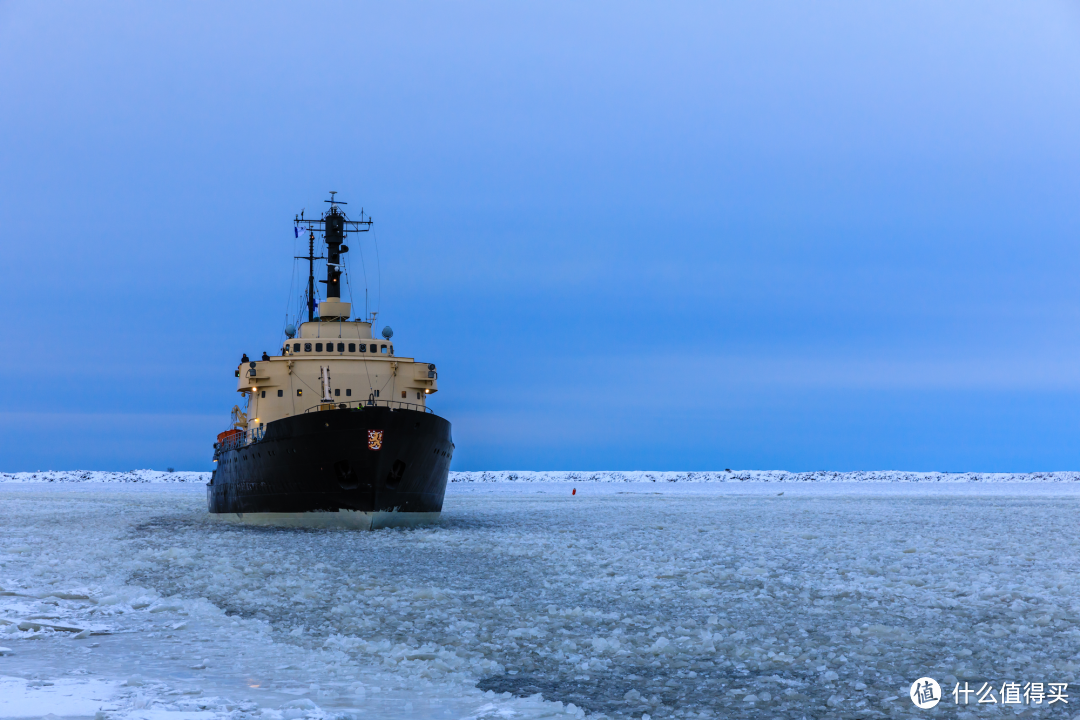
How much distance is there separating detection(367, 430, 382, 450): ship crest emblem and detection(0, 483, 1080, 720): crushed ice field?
4.59m

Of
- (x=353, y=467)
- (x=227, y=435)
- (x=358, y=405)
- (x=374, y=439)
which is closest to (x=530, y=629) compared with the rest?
(x=374, y=439)

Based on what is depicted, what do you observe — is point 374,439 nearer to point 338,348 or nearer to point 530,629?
point 338,348

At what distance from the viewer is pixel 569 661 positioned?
27.7 feet

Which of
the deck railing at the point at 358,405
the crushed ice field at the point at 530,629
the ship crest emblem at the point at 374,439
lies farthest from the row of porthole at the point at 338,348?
the crushed ice field at the point at 530,629

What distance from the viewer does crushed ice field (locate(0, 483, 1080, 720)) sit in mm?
7090

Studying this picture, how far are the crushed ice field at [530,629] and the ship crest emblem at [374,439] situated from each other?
15.0 ft

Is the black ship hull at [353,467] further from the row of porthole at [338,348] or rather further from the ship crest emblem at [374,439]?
the row of porthole at [338,348]

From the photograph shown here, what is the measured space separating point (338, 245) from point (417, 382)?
7.62 m

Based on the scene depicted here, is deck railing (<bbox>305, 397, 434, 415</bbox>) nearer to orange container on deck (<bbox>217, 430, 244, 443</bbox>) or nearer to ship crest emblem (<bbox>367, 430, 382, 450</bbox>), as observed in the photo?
ship crest emblem (<bbox>367, 430, 382, 450</bbox>)

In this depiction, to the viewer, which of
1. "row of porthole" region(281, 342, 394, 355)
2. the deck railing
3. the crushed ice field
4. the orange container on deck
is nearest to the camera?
the crushed ice field

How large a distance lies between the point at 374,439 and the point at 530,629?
47.4ft

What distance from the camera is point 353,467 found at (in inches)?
943

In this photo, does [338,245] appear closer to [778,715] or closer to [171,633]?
[171,633]

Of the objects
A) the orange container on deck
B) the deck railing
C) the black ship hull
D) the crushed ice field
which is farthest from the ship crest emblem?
the orange container on deck
